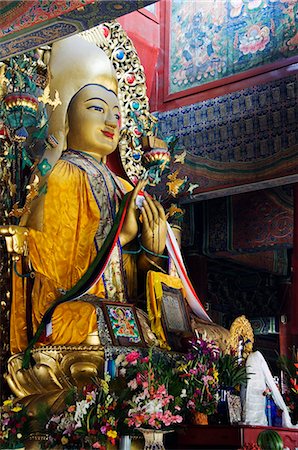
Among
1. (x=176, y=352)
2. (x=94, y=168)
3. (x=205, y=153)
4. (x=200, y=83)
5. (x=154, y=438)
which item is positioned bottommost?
(x=154, y=438)

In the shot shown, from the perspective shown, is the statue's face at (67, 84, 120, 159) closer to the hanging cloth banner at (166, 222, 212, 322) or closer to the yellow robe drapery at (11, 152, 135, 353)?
the yellow robe drapery at (11, 152, 135, 353)

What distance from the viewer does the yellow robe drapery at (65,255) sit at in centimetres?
598

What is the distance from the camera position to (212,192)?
27.1 feet

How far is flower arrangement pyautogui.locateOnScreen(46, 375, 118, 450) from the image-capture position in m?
5.12

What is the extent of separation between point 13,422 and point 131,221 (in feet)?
6.19

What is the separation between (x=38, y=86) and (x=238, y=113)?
2.32 metres

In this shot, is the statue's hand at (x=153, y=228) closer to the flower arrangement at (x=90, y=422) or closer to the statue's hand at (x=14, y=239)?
the statue's hand at (x=14, y=239)

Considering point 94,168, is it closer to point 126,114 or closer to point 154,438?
point 126,114

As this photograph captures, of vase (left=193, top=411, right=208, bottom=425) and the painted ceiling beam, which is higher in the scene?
the painted ceiling beam

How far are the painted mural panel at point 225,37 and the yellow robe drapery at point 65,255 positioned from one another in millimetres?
2264

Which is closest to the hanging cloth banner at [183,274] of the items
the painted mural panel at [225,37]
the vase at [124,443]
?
the vase at [124,443]

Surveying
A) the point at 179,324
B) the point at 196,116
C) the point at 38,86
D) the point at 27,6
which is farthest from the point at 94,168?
the point at 27,6

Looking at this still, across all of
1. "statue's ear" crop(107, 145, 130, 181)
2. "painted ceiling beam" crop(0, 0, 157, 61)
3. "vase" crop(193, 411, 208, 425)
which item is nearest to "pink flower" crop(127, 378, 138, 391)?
"vase" crop(193, 411, 208, 425)

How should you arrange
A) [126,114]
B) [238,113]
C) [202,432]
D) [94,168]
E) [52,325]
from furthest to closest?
1. [238,113]
2. [126,114]
3. [94,168]
4. [52,325]
5. [202,432]
